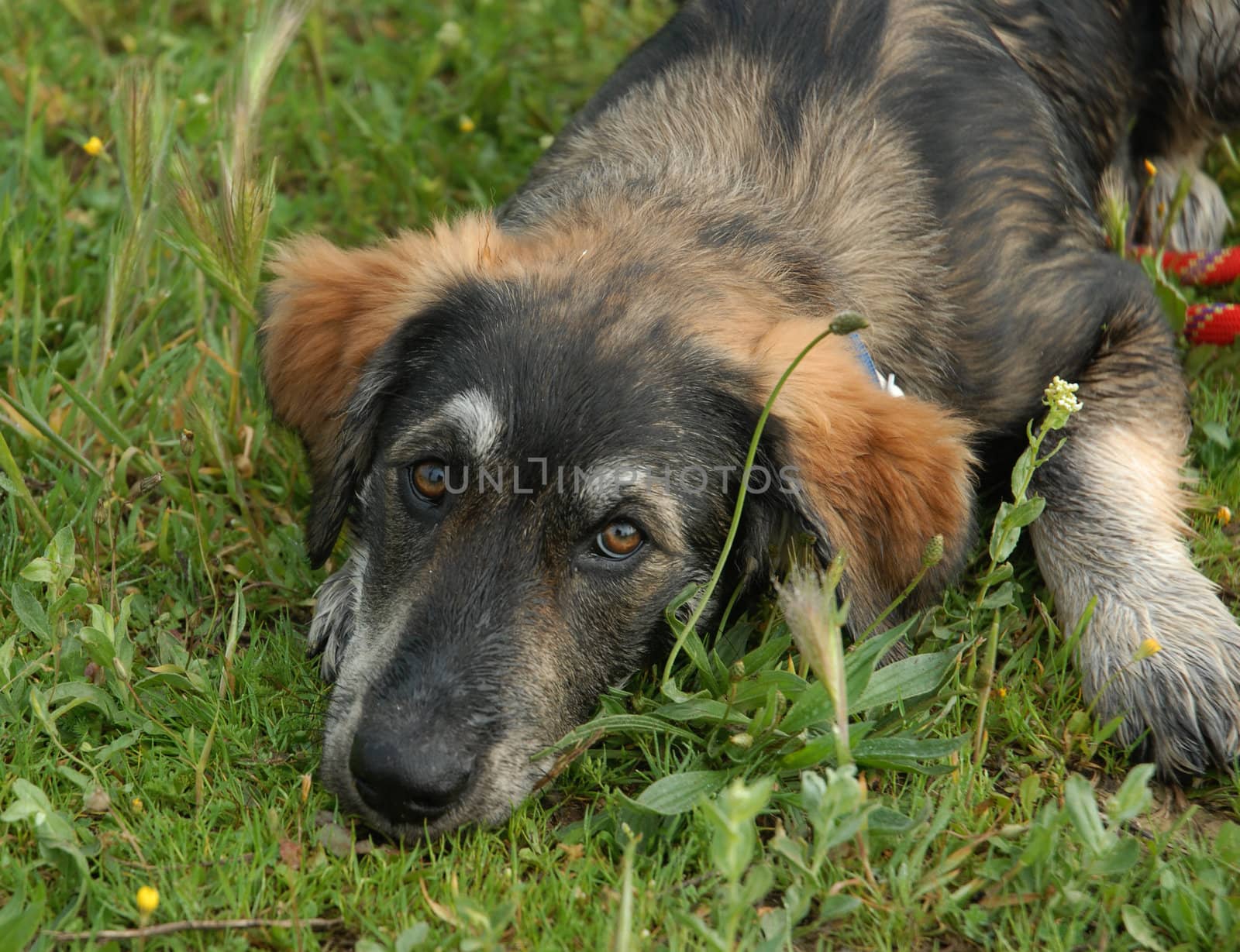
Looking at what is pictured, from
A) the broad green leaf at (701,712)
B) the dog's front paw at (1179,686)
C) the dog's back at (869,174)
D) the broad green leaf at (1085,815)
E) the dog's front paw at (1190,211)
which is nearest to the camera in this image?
the broad green leaf at (1085,815)

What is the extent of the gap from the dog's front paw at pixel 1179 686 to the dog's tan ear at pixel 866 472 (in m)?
0.59

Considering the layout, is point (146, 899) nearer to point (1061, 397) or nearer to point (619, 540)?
point (619, 540)

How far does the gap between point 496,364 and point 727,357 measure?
59 cm

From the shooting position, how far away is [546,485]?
3139mm

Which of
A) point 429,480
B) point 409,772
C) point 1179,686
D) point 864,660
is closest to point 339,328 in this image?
point 429,480

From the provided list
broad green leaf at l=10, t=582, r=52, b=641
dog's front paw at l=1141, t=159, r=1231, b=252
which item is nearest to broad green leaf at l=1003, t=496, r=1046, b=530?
broad green leaf at l=10, t=582, r=52, b=641

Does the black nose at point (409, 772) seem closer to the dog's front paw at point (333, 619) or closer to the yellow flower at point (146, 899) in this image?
the yellow flower at point (146, 899)

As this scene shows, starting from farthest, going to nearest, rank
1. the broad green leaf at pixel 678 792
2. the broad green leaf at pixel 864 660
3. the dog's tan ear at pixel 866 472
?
the dog's tan ear at pixel 866 472 < the broad green leaf at pixel 864 660 < the broad green leaf at pixel 678 792

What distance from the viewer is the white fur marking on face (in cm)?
316

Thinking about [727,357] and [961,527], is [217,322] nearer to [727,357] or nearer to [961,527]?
[727,357]

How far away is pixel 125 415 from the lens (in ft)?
14.5

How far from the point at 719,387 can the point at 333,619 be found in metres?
1.28

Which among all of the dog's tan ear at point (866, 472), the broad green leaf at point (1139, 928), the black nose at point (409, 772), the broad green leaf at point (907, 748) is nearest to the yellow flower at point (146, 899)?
the black nose at point (409, 772)

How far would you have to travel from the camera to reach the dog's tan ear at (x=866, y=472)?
11.0 ft
